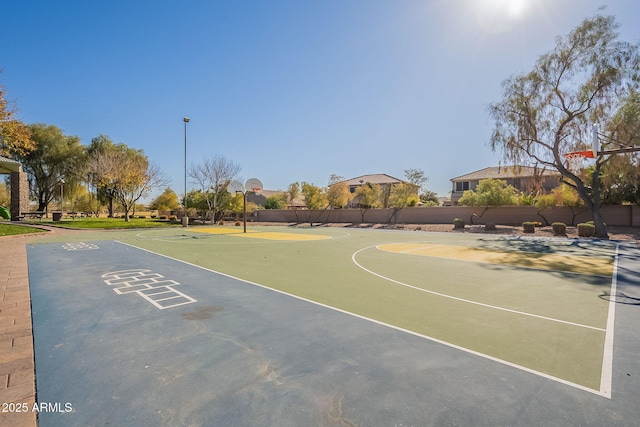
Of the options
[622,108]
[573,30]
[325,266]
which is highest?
[573,30]

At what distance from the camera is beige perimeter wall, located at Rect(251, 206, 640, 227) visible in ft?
80.0

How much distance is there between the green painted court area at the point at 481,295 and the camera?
12.2 ft

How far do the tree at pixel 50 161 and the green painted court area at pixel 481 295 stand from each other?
4099cm

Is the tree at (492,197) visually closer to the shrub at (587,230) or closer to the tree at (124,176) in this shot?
the shrub at (587,230)

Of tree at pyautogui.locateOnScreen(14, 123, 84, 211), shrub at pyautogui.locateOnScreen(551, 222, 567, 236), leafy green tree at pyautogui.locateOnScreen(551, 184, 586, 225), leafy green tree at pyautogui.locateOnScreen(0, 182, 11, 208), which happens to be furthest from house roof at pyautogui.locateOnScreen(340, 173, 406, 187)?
leafy green tree at pyautogui.locateOnScreen(0, 182, 11, 208)

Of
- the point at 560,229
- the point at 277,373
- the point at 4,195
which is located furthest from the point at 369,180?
the point at 4,195

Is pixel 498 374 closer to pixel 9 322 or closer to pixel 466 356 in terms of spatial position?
pixel 466 356

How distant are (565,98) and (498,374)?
76.4 ft

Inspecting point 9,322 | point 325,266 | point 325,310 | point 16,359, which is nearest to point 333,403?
point 325,310

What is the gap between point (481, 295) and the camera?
6168 mm

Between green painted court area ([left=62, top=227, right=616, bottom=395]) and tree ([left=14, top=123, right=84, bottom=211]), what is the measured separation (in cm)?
4099

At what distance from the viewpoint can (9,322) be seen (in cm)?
453

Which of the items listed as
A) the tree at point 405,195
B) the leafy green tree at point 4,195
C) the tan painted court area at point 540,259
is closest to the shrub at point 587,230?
the tan painted court area at point 540,259

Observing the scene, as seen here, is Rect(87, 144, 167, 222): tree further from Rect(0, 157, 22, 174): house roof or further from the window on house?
the window on house
